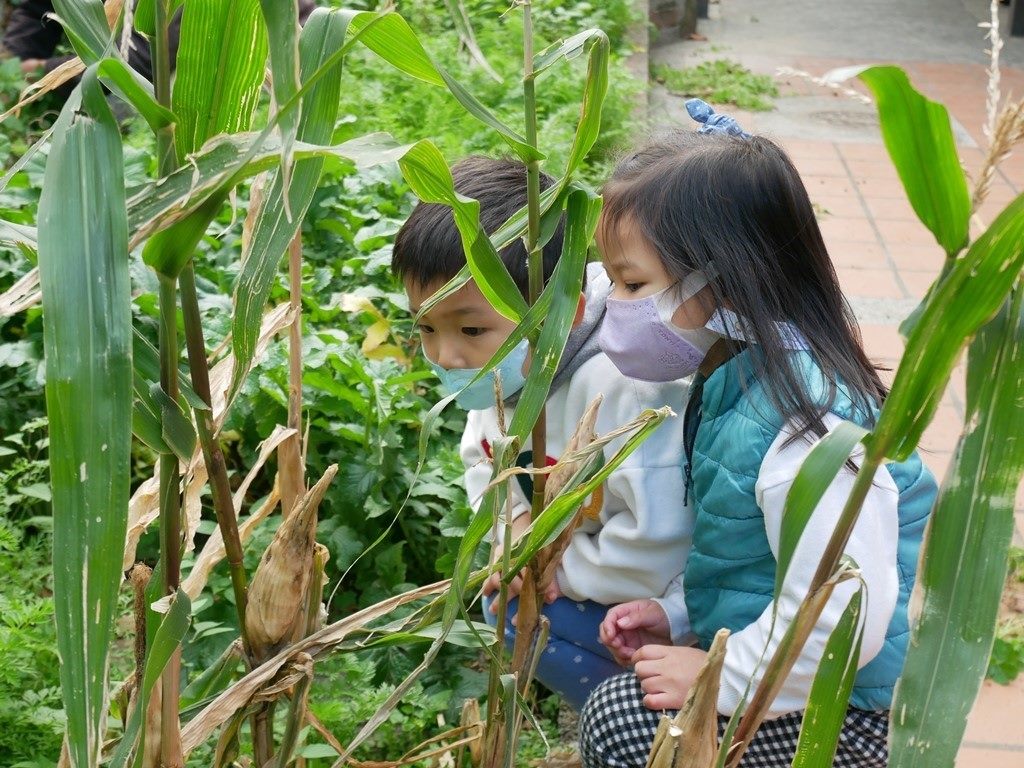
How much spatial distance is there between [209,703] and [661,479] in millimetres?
647

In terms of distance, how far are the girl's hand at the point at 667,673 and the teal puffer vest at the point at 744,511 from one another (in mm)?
56

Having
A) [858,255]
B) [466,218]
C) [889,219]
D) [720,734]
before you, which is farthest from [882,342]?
[466,218]

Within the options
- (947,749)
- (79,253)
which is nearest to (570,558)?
(947,749)

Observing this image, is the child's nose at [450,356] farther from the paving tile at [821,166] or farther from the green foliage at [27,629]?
the paving tile at [821,166]

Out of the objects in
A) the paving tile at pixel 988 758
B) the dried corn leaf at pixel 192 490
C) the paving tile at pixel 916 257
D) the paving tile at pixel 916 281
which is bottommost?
the paving tile at pixel 988 758

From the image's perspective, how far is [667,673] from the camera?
1.43 meters

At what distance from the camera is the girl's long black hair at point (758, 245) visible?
1348 mm

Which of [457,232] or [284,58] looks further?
[457,232]

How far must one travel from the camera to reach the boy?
59.9 inches

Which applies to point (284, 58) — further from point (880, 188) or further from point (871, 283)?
point (880, 188)

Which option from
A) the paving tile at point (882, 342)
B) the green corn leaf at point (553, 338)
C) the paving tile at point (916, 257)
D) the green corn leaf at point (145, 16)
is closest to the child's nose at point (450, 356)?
the green corn leaf at point (553, 338)

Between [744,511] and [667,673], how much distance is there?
0.21 meters

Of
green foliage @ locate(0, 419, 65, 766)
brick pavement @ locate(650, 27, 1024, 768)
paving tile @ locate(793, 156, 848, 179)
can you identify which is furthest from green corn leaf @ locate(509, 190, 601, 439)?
paving tile @ locate(793, 156, 848, 179)

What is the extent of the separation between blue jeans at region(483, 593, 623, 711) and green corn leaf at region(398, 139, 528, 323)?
829 millimetres
